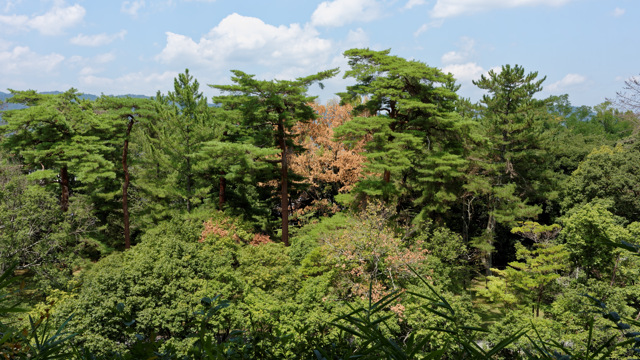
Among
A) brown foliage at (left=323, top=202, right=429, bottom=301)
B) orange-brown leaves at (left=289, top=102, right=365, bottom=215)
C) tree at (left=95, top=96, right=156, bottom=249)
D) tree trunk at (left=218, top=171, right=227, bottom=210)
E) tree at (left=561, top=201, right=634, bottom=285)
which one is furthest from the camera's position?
orange-brown leaves at (left=289, top=102, right=365, bottom=215)

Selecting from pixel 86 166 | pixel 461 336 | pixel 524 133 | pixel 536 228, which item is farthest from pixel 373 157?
pixel 461 336

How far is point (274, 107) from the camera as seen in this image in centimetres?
1502

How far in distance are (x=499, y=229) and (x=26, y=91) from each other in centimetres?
3182

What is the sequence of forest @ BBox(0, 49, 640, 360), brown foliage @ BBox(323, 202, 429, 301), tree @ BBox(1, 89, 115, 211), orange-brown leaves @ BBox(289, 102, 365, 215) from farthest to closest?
orange-brown leaves @ BBox(289, 102, 365, 215) → tree @ BBox(1, 89, 115, 211) → brown foliage @ BBox(323, 202, 429, 301) → forest @ BBox(0, 49, 640, 360)

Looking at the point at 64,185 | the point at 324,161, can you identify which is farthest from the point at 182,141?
the point at 324,161

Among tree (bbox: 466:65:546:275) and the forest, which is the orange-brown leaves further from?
tree (bbox: 466:65:546:275)

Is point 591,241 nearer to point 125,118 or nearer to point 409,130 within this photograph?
point 409,130

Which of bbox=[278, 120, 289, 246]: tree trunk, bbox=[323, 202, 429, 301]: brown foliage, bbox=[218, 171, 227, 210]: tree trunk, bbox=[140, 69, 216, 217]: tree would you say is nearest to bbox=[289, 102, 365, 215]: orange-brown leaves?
bbox=[278, 120, 289, 246]: tree trunk

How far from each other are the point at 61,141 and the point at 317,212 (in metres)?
13.4

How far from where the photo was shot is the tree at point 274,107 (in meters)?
14.4

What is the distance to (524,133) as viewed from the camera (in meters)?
17.5

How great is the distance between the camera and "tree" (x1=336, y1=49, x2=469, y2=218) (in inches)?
575

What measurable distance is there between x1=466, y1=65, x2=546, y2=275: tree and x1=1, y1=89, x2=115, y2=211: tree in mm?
17834

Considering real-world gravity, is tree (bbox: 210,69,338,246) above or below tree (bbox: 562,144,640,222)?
above
